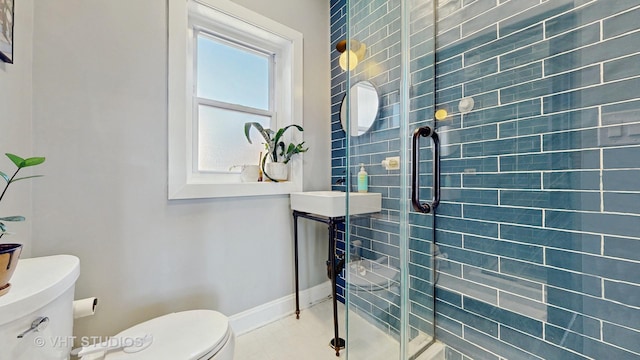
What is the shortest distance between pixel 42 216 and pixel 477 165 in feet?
6.50

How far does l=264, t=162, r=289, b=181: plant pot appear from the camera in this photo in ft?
5.79

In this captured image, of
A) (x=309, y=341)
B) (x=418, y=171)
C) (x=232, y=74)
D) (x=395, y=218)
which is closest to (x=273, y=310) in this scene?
(x=309, y=341)

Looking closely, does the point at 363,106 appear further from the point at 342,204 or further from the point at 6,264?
the point at 6,264

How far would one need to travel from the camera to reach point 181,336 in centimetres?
91

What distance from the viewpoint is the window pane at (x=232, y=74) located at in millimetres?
1658

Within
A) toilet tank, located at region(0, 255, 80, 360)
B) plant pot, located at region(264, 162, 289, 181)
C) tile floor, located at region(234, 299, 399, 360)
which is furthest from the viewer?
plant pot, located at region(264, 162, 289, 181)

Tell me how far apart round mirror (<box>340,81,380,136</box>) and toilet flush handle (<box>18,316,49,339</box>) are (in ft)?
4.76

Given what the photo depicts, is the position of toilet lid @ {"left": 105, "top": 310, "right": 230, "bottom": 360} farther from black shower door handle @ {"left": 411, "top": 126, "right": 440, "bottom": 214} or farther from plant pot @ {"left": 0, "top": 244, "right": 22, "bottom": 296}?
black shower door handle @ {"left": 411, "top": 126, "right": 440, "bottom": 214}

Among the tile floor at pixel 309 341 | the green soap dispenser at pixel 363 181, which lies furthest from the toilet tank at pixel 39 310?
the green soap dispenser at pixel 363 181

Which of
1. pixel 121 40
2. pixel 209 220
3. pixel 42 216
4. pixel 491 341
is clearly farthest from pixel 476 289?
pixel 121 40

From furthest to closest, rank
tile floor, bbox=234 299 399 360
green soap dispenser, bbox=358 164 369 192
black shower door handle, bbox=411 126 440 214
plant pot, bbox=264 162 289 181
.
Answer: plant pot, bbox=264 162 289 181
green soap dispenser, bbox=358 164 369 192
tile floor, bbox=234 299 399 360
black shower door handle, bbox=411 126 440 214

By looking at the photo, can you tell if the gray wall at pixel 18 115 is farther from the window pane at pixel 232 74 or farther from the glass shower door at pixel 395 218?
the glass shower door at pixel 395 218

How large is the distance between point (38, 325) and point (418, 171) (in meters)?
1.44

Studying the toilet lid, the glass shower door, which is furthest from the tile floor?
the toilet lid
